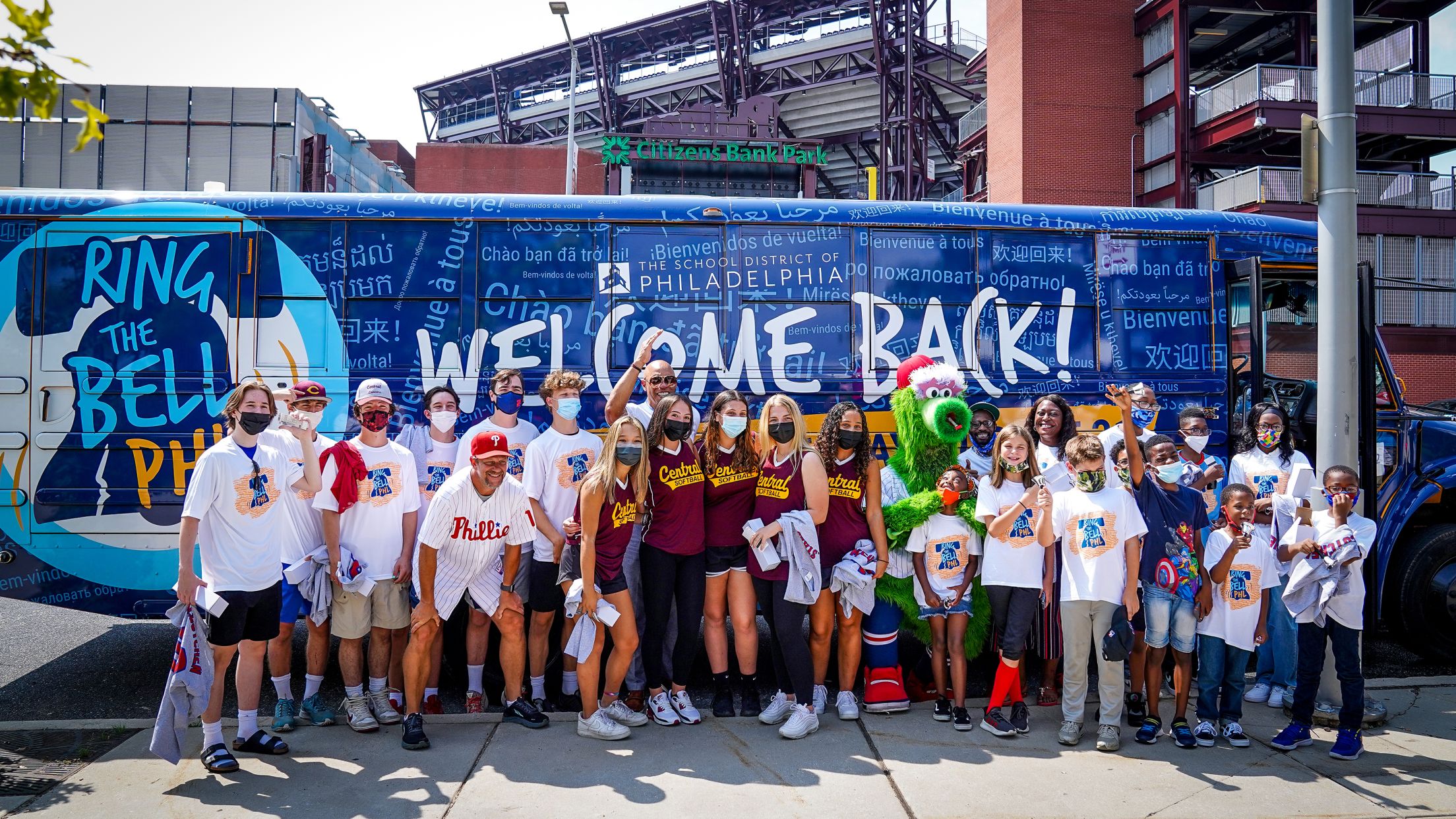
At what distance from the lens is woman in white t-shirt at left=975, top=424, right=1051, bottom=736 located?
5.04 metres

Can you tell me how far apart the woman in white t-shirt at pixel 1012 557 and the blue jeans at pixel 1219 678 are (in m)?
0.91

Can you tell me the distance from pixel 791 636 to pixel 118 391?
4.39m

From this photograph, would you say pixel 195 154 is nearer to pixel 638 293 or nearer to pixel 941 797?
pixel 638 293

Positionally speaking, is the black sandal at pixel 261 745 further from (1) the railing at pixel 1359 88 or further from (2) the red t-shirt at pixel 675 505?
(1) the railing at pixel 1359 88

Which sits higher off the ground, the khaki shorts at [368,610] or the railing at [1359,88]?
the railing at [1359,88]

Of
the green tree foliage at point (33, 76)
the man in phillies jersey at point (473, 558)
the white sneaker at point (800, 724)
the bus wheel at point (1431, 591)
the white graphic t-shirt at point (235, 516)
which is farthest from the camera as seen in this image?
the bus wheel at point (1431, 591)

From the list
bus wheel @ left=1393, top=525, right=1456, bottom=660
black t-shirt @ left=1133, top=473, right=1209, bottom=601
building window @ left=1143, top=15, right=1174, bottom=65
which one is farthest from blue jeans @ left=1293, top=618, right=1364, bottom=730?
building window @ left=1143, top=15, right=1174, bottom=65

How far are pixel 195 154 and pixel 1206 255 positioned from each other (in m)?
23.5

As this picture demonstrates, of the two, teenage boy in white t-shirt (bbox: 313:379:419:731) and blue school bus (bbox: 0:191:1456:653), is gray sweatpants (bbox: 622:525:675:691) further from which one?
teenage boy in white t-shirt (bbox: 313:379:419:731)

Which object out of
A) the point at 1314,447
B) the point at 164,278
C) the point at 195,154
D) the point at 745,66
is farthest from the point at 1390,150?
the point at 195,154

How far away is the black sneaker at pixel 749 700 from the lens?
5.34 metres

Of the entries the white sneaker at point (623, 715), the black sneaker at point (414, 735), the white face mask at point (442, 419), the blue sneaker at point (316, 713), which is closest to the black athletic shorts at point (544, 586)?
the white sneaker at point (623, 715)

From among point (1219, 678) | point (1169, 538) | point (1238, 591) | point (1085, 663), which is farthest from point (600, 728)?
point (1238, 591)

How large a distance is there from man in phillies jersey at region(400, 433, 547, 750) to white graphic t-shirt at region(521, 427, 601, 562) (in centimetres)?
12
